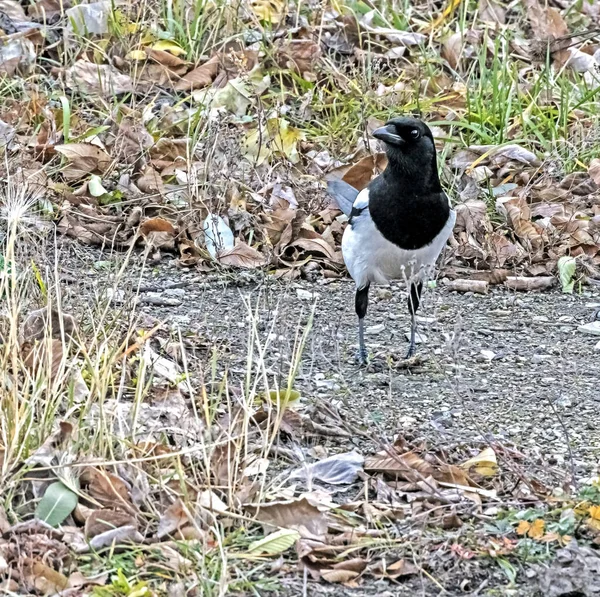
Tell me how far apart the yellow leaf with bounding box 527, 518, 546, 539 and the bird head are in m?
2.06

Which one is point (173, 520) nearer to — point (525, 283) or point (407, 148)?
point (407, 148)

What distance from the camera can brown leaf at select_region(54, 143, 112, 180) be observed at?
238 inches

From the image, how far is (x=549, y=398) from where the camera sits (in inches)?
169

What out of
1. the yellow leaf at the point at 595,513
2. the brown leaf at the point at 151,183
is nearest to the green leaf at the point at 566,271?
the brown leaf at the point at 151,183

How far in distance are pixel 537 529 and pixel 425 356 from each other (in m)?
1.78

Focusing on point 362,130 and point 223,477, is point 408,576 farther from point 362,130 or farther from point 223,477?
point 362,130

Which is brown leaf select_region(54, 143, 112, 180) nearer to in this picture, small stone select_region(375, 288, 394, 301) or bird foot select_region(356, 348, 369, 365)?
small stone select_region(375, 288, 394, 301)

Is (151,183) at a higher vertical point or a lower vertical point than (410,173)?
lower

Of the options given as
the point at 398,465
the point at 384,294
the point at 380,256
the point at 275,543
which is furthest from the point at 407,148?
the point at 275,543

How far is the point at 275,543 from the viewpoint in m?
3.14

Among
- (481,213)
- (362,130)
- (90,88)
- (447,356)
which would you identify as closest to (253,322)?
(447,356)

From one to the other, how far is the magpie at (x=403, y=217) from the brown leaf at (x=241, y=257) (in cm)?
76

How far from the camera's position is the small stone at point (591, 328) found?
5098mm

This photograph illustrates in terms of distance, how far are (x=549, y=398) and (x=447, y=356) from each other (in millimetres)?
644
